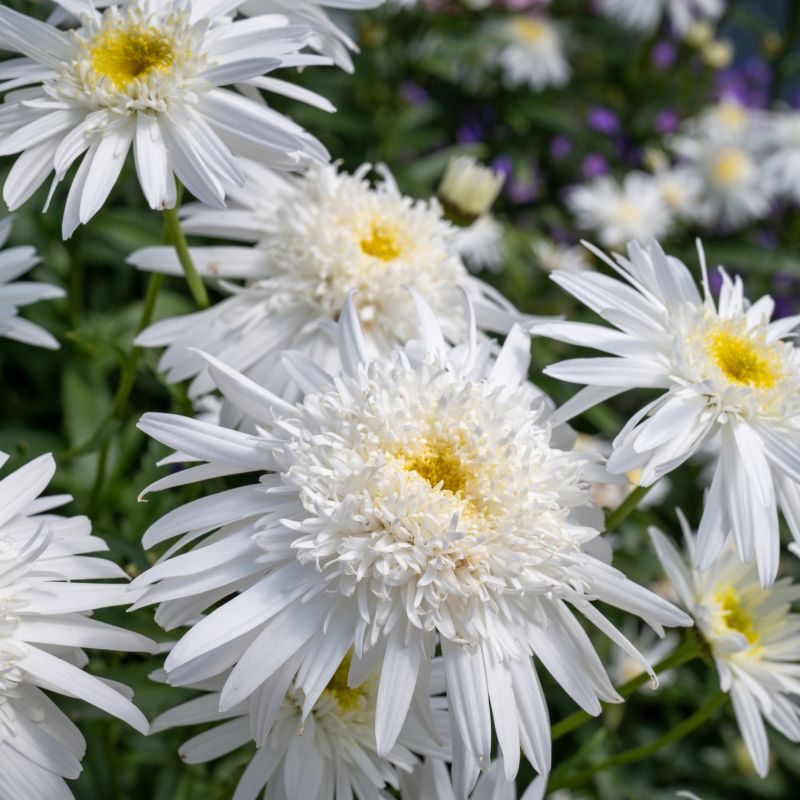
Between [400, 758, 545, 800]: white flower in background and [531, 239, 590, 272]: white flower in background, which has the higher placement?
[531, 239, 590, 272]: white flower in background

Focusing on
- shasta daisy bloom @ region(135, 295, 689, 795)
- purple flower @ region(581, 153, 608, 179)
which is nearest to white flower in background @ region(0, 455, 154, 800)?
shasta daisy bloom @ region(135, 295, 689, 795)

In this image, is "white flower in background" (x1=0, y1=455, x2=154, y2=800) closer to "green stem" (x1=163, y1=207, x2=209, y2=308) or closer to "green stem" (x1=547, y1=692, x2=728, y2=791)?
"green stem" (x1=163, y1=207, x2=209, y2=308)

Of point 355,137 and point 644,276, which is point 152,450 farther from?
point 355,137

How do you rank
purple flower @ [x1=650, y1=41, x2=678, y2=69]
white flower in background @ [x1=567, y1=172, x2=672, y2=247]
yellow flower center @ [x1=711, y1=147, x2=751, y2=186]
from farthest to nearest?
purple flower @ [x1=650, y1=41, x2=678, y2=69]
yellow flower center @ [x1=711, y1=147, x2=751, y2=186]
white flower in background @ [x1=567, y1=172, x2=672, y2=247]

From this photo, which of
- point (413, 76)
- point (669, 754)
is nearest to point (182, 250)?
point (669, 754)

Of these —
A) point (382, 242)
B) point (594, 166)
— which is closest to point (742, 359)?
point (382, 242)
